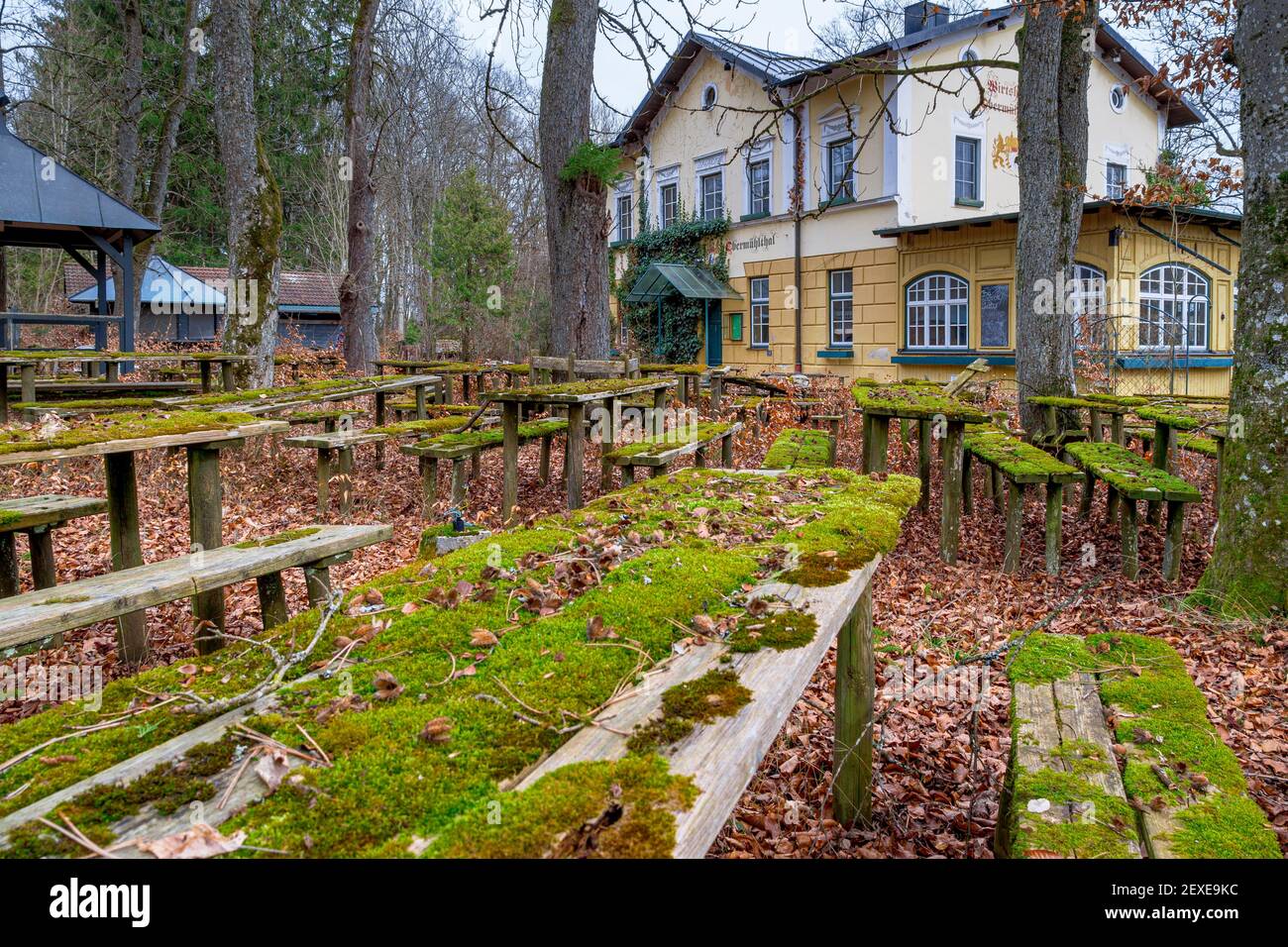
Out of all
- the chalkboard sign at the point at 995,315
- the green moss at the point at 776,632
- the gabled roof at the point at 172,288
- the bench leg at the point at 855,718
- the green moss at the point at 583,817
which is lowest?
the bench leg at the point at 855,718

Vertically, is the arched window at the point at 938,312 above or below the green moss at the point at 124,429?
above

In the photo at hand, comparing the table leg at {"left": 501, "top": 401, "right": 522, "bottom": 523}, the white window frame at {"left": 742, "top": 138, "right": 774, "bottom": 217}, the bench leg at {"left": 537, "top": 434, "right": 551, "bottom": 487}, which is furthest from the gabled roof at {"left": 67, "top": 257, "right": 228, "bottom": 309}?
the table leg at {"left": 501, "top": 401, "right": 522, "bottom": 523}

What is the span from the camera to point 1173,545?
7.05m

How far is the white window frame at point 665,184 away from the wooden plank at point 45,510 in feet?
72.5

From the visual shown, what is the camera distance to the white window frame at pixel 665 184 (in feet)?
85.0

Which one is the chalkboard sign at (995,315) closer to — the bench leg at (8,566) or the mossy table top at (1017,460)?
the mossy table top at (1017,460)

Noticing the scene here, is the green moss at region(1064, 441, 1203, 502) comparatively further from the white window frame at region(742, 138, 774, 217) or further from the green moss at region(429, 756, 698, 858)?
the white window frame at region(742, 138, 774, 217)

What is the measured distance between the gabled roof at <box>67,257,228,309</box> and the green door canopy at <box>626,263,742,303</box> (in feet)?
47.9

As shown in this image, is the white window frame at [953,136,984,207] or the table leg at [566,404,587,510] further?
the white window frame at [953,136,984,207]

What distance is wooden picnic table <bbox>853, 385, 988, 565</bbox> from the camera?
7.89 m

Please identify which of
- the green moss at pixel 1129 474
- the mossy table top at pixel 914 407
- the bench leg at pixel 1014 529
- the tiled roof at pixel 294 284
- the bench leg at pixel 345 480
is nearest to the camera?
the green moss at pixel 1129 474

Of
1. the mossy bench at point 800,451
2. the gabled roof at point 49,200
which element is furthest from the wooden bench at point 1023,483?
the gabled roof at point 49,200

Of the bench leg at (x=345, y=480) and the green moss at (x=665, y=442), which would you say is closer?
the green moss at (x=665, y=442)

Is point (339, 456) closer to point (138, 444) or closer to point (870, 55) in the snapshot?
point (138, 444)
